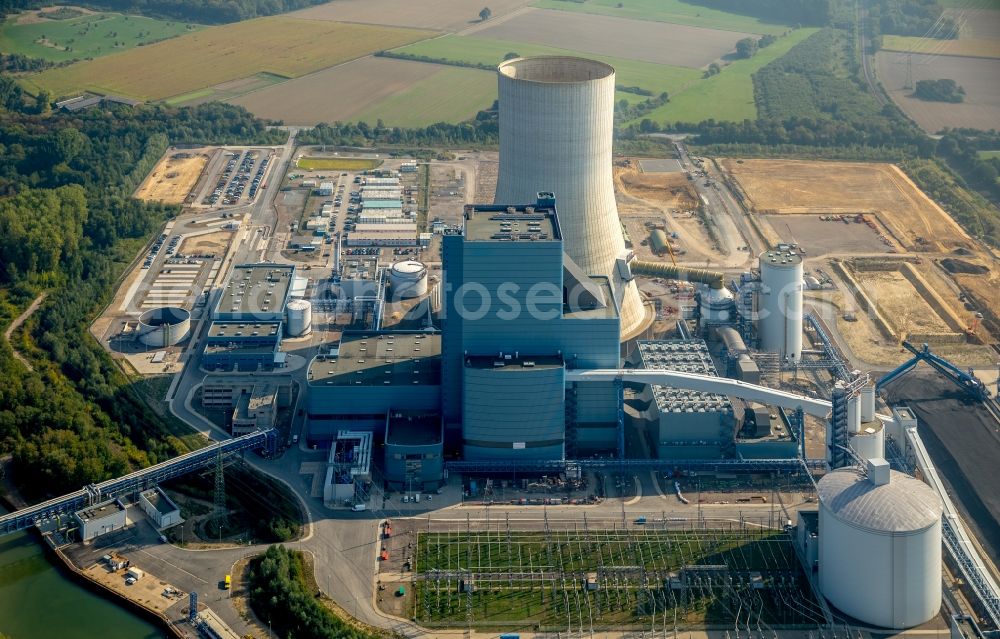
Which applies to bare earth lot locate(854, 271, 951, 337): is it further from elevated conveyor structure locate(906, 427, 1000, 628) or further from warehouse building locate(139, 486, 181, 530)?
warehouse building locate(139, 486, 181, 530)

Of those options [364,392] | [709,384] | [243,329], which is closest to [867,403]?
[709,384]

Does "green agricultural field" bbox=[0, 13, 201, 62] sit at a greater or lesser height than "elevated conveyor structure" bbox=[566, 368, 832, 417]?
greater

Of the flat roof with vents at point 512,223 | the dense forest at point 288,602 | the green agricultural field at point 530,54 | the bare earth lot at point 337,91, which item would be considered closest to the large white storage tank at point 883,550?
the flat roof with vents at point 512,223

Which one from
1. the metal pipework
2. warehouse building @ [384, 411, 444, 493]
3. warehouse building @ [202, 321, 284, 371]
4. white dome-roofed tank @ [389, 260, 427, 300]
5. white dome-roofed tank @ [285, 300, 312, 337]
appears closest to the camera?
warehouse building @ [384, 411, 444, 493]

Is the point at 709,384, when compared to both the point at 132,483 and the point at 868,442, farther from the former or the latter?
the point at 132,483

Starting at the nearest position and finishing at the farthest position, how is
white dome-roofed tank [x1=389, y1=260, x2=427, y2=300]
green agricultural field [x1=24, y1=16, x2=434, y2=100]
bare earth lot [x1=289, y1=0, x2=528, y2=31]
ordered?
white dome-roofed tank [x1=389, y1=260, x2=427, y2=300]
green agricultural field [x1=24, y1=16, x2=434, y2=100]
bare earth lot [x1=289, y1=0, x2=528, y2=31]

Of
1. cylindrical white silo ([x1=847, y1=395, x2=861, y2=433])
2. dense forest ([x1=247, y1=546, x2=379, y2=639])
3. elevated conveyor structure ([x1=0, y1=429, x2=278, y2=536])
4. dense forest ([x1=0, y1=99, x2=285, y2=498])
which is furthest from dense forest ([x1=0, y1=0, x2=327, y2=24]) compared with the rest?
cylindrical white silo ([x1=847, y1=395, x2=861, y2=433])

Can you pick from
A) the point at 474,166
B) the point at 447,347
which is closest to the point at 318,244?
the point at 474,166
